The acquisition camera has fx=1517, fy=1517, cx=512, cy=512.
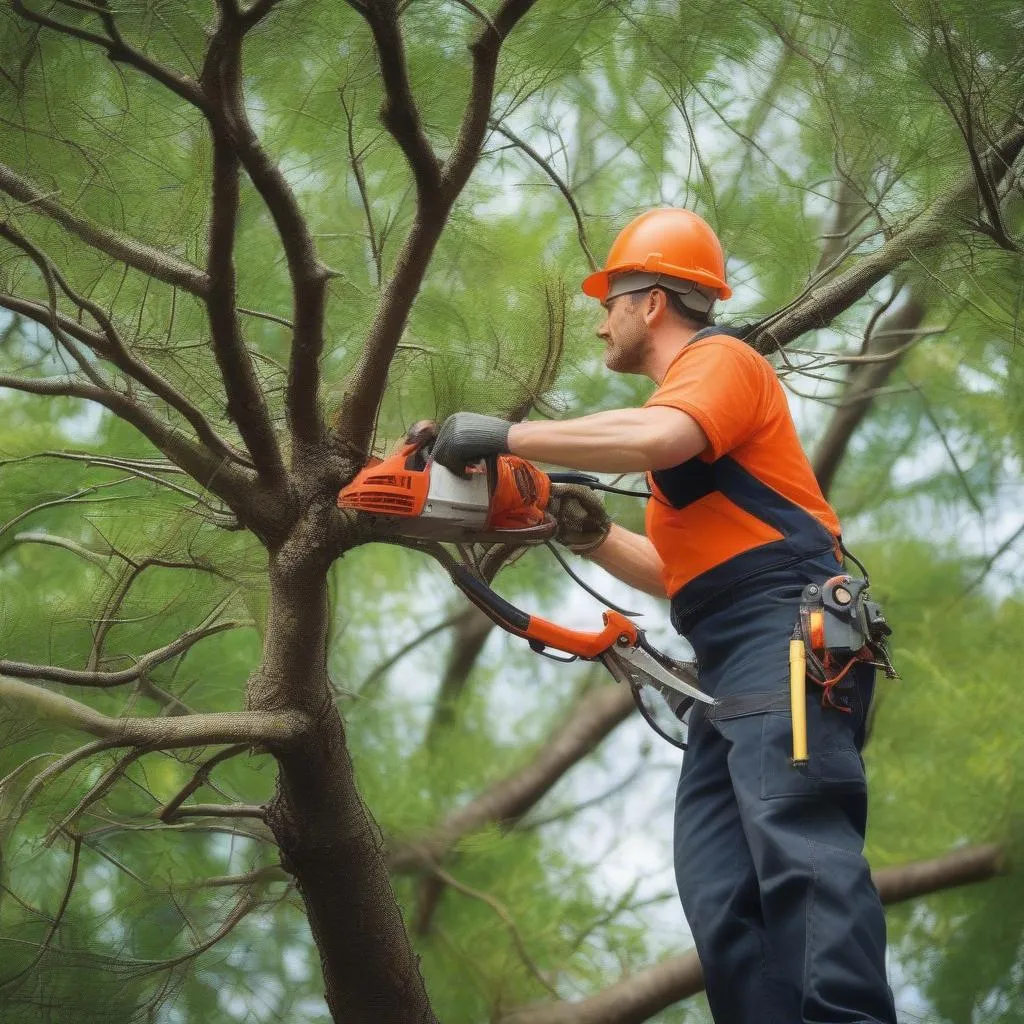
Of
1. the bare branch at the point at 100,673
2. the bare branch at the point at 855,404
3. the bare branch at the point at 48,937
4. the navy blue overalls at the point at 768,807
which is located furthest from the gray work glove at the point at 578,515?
the bare branch at the point at 855,404

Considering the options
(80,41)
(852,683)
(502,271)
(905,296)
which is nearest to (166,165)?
(80,41)

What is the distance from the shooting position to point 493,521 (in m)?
2.48

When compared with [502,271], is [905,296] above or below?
above

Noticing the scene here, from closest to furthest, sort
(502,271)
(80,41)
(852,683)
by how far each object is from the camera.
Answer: (852,683), (80,41), (502,271)

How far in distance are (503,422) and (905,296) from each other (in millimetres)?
3529

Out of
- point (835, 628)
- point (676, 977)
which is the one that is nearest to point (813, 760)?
point (835, 628)

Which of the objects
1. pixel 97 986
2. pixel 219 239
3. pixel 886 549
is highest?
pixel 886 549

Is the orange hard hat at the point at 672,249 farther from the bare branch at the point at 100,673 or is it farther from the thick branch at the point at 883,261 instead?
the bare branch at the point at 100,673

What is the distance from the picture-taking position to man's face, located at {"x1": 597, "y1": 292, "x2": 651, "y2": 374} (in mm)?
2611

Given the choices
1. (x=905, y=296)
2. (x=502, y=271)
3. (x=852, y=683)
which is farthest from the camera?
(x=905, y=296)

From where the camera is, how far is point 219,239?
2312 millimetres

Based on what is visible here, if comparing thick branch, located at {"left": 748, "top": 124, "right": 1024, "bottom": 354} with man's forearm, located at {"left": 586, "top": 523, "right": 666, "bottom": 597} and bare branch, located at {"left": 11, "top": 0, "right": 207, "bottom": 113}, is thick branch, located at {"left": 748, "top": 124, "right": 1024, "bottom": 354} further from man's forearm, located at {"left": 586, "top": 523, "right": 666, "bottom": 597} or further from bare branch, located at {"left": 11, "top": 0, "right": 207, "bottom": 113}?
bare branch, located at {"left": 11, "top": 0, "right": 207, "bottom": 113}

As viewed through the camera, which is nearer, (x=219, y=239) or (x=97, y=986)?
(x=219, y=239)

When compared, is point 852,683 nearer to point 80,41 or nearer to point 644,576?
point 644,576
